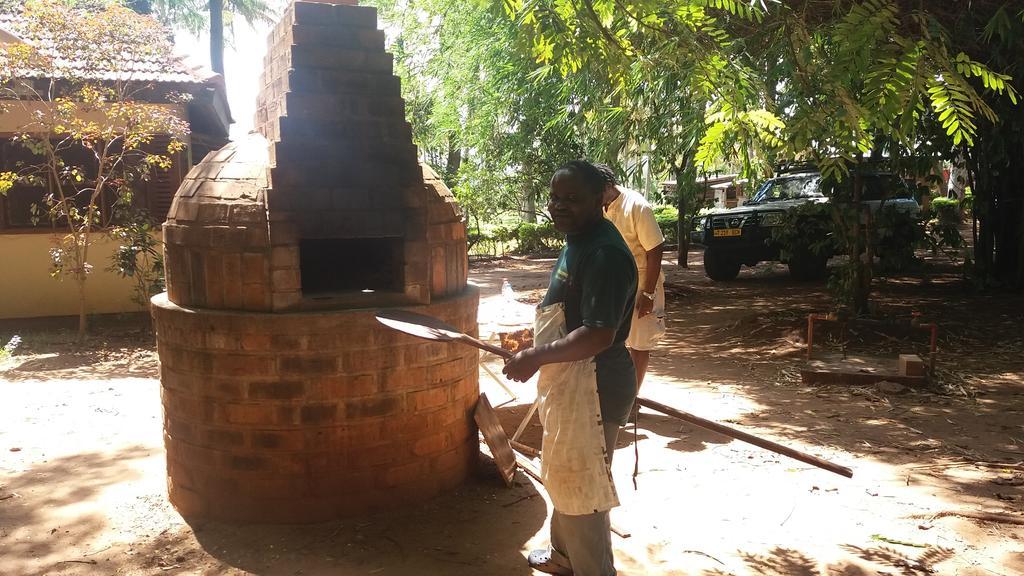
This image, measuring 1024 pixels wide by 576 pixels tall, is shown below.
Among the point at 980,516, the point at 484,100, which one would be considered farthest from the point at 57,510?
the point at 484,100

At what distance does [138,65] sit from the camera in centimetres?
985

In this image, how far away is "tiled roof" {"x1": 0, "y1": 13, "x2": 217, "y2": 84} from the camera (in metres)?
8.60

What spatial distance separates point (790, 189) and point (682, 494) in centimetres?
970

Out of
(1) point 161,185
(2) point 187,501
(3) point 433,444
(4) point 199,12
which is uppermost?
(4) point 199,12

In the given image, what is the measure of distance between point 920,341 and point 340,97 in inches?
245

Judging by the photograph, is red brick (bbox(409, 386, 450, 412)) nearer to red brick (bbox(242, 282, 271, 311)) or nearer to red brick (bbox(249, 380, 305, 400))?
red brick (bbox(249, 380, 305, 400))

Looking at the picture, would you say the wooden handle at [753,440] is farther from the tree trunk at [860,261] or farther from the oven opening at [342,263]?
the tree trunk at [860,261]

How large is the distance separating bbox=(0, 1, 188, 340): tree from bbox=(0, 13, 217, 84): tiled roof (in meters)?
0.02

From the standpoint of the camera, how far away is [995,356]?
23.3 feet

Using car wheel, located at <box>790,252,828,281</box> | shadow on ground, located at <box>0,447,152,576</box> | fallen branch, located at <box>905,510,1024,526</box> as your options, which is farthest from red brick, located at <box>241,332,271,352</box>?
car wheel, located at <box>790,252,828,281</box>

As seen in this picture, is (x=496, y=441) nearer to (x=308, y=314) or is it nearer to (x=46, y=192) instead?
(x=308, y=314)

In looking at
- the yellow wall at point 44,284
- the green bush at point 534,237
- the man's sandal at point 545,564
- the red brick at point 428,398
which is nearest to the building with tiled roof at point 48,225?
the yellow wall at point 44,284

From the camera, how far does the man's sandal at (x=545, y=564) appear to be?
317cm

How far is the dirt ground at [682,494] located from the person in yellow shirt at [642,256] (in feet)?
2.06
